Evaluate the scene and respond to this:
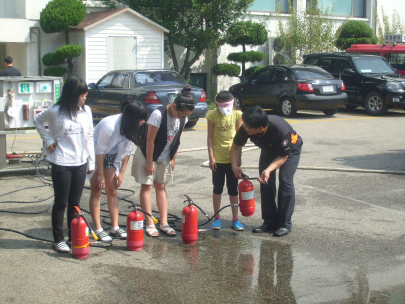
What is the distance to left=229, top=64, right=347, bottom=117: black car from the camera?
1702 cm

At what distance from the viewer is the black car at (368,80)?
57.2 feet

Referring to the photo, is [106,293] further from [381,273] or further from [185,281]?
[381,273]

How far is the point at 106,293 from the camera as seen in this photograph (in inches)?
177

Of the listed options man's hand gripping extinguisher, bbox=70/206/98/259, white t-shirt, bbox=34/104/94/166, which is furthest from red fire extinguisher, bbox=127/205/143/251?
white t-shirt, bbox=34/104/94/166

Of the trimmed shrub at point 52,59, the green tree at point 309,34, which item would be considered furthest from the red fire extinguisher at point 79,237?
the green tree at point 309,34

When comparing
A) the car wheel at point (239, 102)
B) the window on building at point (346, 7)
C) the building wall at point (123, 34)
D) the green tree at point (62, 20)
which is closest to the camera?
the car wheel at point (239, 102)

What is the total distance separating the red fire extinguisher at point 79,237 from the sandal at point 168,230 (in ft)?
3.56

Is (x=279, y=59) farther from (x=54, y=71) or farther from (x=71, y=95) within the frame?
(x=71, y=95)

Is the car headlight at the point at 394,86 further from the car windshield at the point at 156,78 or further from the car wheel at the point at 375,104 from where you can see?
the car windshield at the point at 156,78

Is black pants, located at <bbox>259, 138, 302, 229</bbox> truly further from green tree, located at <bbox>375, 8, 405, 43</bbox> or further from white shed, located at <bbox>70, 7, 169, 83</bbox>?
green tree, located at <bbox>375, 8, 405, 43</bbox>

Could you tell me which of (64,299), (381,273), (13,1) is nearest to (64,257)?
(64,299)

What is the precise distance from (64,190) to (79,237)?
49 centimetres

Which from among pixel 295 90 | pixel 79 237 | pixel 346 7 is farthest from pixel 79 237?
pixel 346 7

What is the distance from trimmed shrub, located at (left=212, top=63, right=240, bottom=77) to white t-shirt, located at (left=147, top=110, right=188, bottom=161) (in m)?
17.3
